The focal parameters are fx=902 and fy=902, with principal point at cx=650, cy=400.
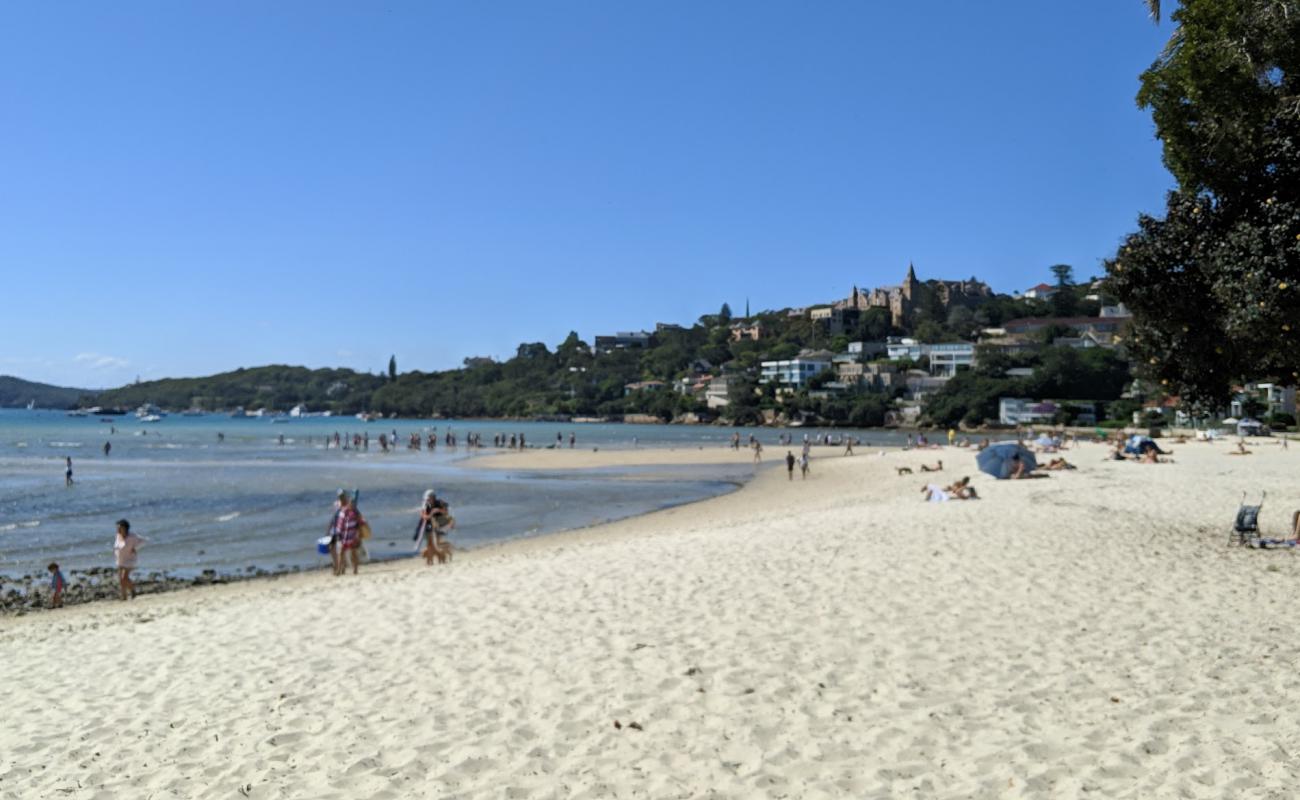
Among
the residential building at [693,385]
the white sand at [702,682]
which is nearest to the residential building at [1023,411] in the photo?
the residential building at [693,385]

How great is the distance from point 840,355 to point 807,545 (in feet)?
551

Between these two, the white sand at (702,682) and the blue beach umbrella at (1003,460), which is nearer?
the white sand at (702,682)

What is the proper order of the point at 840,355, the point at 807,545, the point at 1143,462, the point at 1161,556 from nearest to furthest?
1. the point at 1161,556
2. the point at 807,545
3. the point at 1143,462
4. the point at 840,355

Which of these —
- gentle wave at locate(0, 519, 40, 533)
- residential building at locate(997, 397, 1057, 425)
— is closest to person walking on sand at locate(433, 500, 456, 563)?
gentle wave at locate(0, 519, 40, 533)

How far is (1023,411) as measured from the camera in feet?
370

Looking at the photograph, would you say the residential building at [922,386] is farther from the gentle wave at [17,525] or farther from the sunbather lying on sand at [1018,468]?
the gentle wave at [17,525]

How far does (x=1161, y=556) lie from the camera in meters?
Result: 11.8

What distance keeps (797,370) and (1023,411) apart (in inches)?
2078

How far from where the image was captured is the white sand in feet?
16.8

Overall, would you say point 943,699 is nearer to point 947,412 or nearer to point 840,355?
point 947,412

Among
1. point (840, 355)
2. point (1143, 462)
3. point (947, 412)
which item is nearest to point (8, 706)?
point (1143, 462)

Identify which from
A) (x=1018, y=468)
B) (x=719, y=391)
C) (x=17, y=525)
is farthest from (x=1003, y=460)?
(x=719, y=391)

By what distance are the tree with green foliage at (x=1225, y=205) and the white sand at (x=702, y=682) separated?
9.28 feet

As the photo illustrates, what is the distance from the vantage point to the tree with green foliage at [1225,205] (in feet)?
31.6
